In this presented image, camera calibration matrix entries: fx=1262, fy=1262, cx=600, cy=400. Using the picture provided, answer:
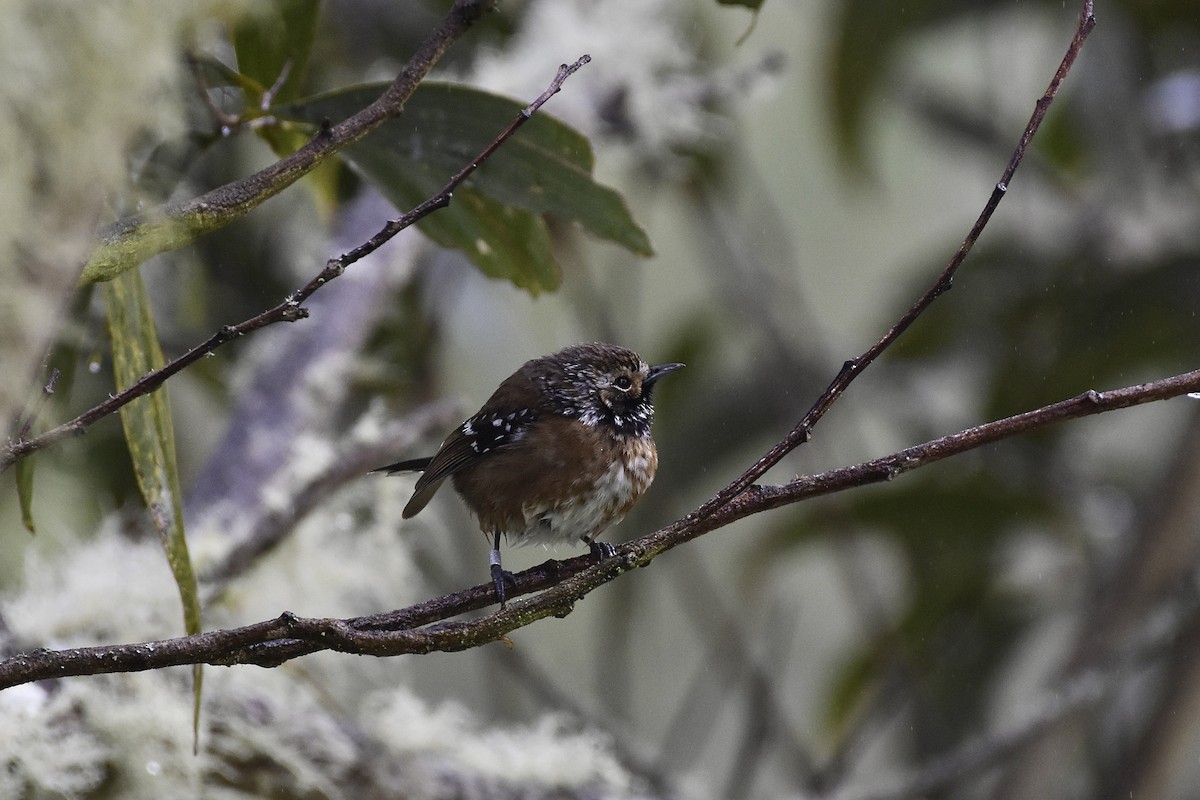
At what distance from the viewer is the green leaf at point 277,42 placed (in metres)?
1.65

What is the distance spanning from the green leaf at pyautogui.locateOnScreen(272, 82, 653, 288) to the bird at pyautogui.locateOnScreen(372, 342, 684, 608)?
416 mm

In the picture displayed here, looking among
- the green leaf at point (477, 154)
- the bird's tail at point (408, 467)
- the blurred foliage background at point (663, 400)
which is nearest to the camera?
the green leaf at point (477, 154)

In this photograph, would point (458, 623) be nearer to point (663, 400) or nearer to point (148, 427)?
point (148, 427)

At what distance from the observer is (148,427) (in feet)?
4.37

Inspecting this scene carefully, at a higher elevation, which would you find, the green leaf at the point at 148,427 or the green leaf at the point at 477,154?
the green leaf at the point at 477,154

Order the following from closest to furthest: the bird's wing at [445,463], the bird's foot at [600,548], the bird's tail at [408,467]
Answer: the bird's foot at [600,548], the bird's wing at [445,463], the bird's tail at [408,467]

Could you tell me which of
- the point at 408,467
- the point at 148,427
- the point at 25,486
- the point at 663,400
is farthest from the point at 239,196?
the point at 663,400

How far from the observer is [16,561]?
9.82 feet

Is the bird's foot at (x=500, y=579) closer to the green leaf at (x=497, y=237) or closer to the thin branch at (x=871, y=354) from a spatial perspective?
the thin branch at (x=871, y=354)

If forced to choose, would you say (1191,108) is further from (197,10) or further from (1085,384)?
(197,10)

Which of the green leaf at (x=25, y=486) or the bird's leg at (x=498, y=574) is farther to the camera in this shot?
the green leaf at (x=25, y=486)

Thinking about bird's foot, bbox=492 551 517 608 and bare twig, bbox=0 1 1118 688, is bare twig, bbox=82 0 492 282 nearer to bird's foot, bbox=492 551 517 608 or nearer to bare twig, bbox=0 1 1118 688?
bare twig, bbox=0 1 1118 688

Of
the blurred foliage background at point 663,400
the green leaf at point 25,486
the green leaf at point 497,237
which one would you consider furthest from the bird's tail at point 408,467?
the green leaf at point 25,486

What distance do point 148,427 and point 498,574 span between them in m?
0.43
